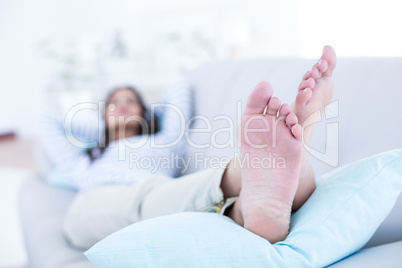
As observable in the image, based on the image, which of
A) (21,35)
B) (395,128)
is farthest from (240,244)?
(21,35)

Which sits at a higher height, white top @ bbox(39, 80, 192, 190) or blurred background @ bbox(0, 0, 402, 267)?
blurred background @ bbox(0, 0, 402, 267)

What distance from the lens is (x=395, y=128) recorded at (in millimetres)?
807

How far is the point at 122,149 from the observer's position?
57.3 inches

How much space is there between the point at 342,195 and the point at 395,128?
21cm

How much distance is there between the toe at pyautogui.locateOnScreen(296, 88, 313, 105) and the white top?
67cm

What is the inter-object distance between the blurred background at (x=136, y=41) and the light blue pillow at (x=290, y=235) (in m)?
2.37

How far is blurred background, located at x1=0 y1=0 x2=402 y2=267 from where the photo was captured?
319cm

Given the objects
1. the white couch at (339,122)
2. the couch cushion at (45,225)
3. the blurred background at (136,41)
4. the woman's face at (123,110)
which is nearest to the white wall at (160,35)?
the blurred background at (136,41)

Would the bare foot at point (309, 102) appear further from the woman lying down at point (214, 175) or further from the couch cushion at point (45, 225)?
the couch cushion at point (45, 225)

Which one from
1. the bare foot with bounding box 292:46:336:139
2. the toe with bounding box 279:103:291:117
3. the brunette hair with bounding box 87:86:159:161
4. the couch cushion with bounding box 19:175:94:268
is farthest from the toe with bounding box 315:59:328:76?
the brunette hair with bounding box 87:86:159:161

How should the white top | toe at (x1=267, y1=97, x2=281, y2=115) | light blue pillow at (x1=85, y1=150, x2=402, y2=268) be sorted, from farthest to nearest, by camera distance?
the white top < toe at (x1=267, y1=97, x2=281, y2=115) < light blue pillow at (x1=85, y1=150, x2=402, y2=268)

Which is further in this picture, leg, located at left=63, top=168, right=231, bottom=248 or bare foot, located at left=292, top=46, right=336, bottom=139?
leg, located at left=63, top=168, right=231, bottom=248

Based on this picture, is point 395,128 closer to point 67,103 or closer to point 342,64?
point 342,64

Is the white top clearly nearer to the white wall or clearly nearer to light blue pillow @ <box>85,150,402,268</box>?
light blue pillow @ <box>85,150,402,268</box>
